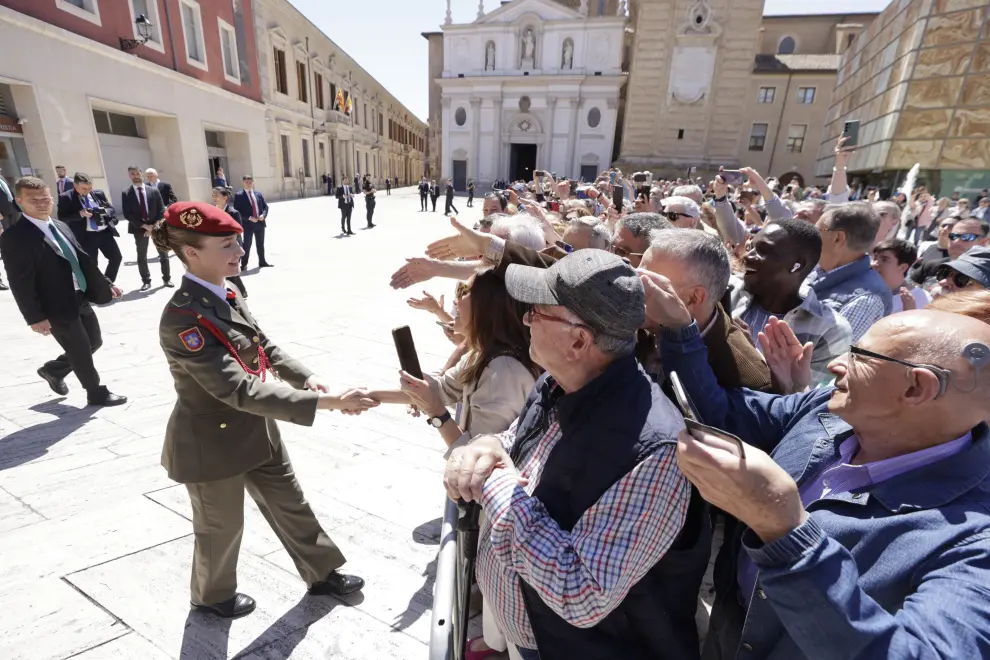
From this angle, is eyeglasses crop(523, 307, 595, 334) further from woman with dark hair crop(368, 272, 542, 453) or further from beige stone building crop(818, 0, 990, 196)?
beige stone building crop(818, 0, 990, 196)

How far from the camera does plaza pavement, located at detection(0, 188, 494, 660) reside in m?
2.38

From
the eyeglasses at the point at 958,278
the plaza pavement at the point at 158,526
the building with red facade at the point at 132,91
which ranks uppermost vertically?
the building with red facade at the point at 132,91

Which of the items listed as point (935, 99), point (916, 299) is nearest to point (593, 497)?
point (916, 299)

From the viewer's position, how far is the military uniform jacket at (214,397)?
6.75 feet

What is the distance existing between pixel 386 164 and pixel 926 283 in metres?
52.9

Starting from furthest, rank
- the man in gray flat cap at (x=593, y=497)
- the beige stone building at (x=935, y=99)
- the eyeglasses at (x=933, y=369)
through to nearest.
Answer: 1. the beige stone building at (x=935, y=99)
2. the man in gray flat cap at (x=593, y=497)
3. the eyeglasses at (x=933, y=369)

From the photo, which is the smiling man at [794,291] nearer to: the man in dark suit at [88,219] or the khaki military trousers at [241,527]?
the khaki military trousers at [241,527]

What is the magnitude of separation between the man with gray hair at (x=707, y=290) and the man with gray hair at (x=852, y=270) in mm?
991

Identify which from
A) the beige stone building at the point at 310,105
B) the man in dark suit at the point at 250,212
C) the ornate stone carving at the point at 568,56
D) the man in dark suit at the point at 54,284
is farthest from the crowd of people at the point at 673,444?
the ornate stone carving at the point at 568,56

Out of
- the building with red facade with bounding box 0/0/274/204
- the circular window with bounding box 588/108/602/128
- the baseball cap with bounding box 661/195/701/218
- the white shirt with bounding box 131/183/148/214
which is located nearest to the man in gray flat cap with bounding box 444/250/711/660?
the baseball cap with bounding box 661/195/701/218

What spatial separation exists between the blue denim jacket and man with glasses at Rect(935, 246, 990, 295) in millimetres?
2260

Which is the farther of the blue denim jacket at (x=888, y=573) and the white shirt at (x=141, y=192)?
the white shirt at (x=141, y=192)

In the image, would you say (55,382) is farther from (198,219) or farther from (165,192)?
(165,192)

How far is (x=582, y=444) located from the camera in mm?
1292
